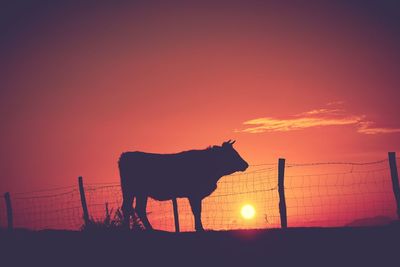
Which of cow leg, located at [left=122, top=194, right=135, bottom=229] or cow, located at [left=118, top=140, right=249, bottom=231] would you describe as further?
cow, located at [left=118, top=140, right=249, bottom=231]

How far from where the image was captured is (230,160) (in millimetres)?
15266

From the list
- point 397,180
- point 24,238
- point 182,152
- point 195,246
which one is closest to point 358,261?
point 195,246

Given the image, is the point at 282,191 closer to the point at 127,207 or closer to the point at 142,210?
the point at 142,210

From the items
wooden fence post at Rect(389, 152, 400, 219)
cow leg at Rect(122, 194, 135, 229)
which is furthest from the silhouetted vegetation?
wooden fence post at Rect(389, 152, 400, 219)

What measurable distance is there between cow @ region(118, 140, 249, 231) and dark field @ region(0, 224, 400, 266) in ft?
12.9

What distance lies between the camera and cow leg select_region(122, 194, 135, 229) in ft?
43.6

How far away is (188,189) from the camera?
46.9 ft

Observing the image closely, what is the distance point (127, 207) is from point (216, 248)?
6.02m

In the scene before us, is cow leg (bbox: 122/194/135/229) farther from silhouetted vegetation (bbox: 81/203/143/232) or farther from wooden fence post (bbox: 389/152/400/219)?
wooden fence post (bbox: 389/152/400/219)

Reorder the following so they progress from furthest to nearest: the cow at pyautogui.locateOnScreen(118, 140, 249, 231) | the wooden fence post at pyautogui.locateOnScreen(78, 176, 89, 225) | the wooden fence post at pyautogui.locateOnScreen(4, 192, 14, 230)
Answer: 1. the wooden fence post at pyautogui.locateOnScreen(4, 192, 14, 230)
2. the wooden fence post at pyautogui.locateOnScreen(78, 176, 89, 225)
3. the cow at pyautogui.locateOnScreen(118, 140, 249, 231)

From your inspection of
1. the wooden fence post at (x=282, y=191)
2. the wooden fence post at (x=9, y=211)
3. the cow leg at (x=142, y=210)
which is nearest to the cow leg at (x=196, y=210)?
the cow leg at (x=142, y=210)

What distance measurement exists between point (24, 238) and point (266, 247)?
5883 millimetres

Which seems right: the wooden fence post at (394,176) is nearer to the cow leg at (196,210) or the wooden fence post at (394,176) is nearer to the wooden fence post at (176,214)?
the cow leg at (196,210)

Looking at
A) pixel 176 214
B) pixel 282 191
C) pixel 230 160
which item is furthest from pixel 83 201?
pixel 282 191
